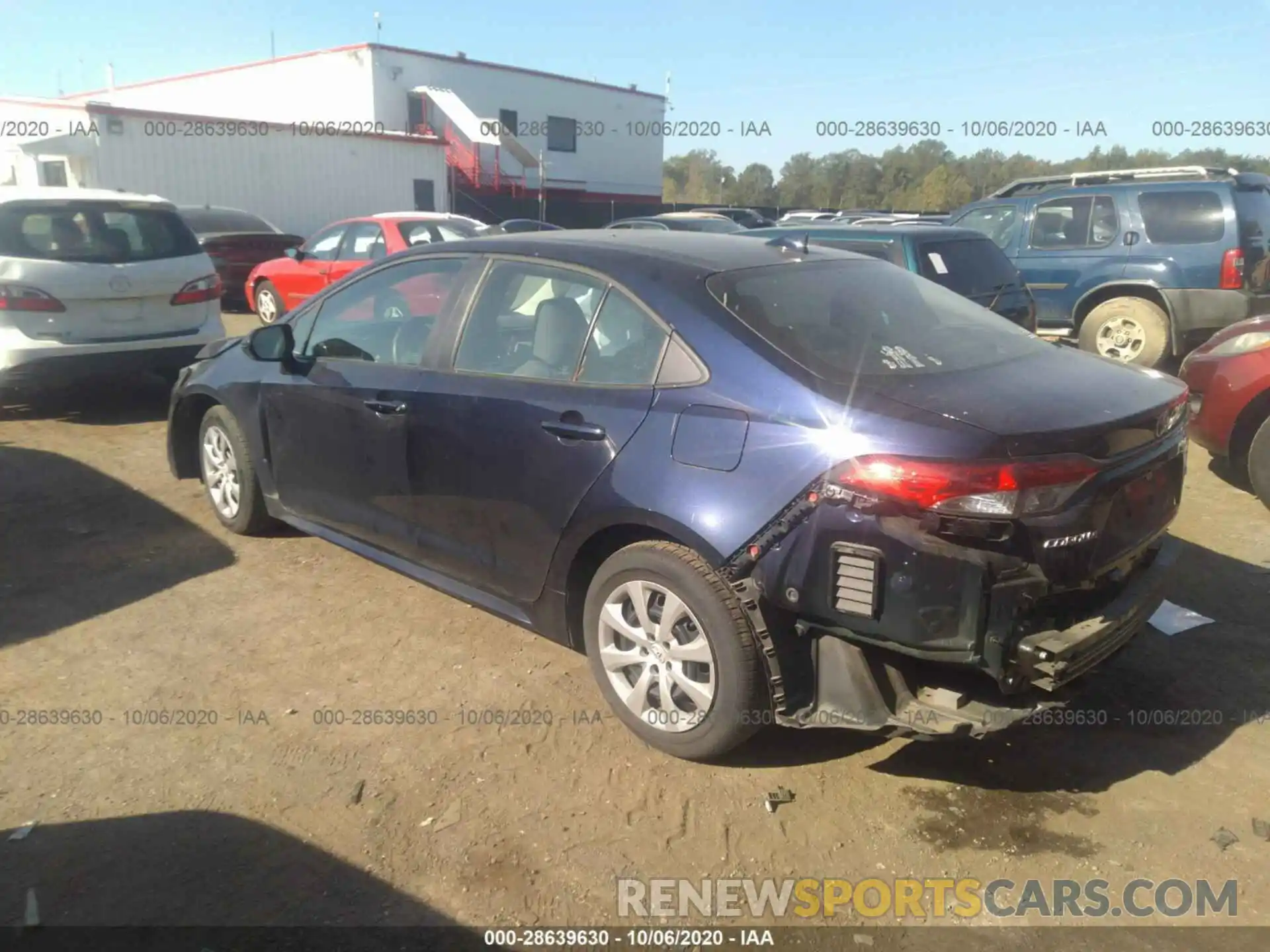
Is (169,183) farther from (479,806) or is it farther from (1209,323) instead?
(479,806)

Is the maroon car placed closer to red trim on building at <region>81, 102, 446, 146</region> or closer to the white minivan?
red trim on building at <region>81, 102, 446, 146</region>

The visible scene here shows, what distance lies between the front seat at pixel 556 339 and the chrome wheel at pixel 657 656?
2.80 feet

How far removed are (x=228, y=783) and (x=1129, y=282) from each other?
9091 mm

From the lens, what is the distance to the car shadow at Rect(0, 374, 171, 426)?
7527 millimetres

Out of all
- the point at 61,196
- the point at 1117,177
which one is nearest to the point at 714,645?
the point at 61,196

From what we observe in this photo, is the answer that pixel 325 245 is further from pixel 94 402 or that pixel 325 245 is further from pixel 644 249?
pixel 644 249

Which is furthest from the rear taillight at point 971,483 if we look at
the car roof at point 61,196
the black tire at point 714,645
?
the car roof at point 61,196

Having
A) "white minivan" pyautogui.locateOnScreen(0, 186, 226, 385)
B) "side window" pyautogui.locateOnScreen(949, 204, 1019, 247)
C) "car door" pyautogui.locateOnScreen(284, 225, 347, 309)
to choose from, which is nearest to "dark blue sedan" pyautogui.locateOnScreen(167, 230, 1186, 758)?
"white minivan" pyautogui.locateOnScreen(0, 186, 226, 385)

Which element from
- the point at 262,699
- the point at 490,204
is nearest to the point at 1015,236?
the point at 262,699

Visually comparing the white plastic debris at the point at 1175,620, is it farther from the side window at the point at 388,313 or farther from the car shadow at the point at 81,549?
the car shadow at the point at 81,549

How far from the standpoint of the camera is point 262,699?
142 inches

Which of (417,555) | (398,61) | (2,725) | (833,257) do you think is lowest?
(2,725)

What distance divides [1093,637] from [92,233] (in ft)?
24.4

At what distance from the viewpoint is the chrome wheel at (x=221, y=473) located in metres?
5.01
